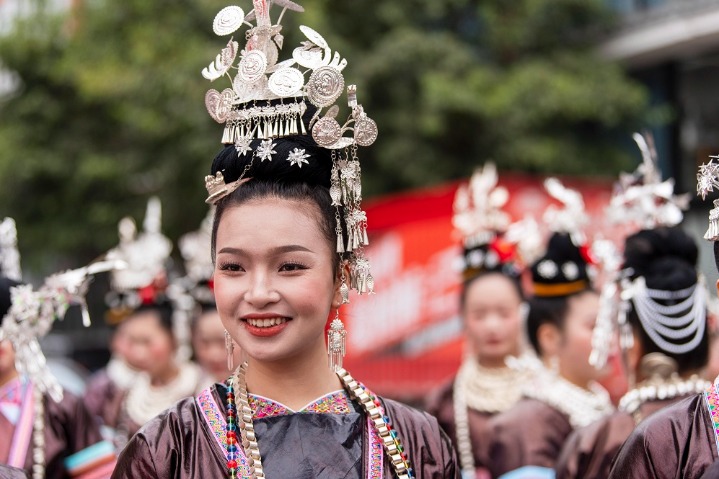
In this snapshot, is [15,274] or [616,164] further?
[616,164]

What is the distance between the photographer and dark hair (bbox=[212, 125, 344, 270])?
3215 mm

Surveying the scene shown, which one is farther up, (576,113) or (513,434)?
(576,113)

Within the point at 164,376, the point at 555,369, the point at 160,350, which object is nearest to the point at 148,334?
the point at 160,350

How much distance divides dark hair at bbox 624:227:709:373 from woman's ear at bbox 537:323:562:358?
1356mm

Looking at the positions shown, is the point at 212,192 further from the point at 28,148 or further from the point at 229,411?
the point at 28,148

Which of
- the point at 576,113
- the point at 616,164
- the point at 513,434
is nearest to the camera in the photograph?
the point at 513,434

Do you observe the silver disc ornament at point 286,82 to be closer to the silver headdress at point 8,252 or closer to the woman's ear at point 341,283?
the woman's ear at point 341,283

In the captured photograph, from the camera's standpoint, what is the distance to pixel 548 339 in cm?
620

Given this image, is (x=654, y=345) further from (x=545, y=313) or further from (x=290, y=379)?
(x=545, y=313)

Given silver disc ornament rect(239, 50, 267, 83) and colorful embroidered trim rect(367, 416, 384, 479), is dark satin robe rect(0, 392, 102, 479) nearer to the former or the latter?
colorful embroidered trim rect(367, 416, 384, 479)

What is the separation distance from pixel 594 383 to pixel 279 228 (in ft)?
11.6

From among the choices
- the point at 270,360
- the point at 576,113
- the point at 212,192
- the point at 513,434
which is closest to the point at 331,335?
the point at 270,360

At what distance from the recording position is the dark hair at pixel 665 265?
4.39 metres

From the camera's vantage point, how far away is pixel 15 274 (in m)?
5.05
